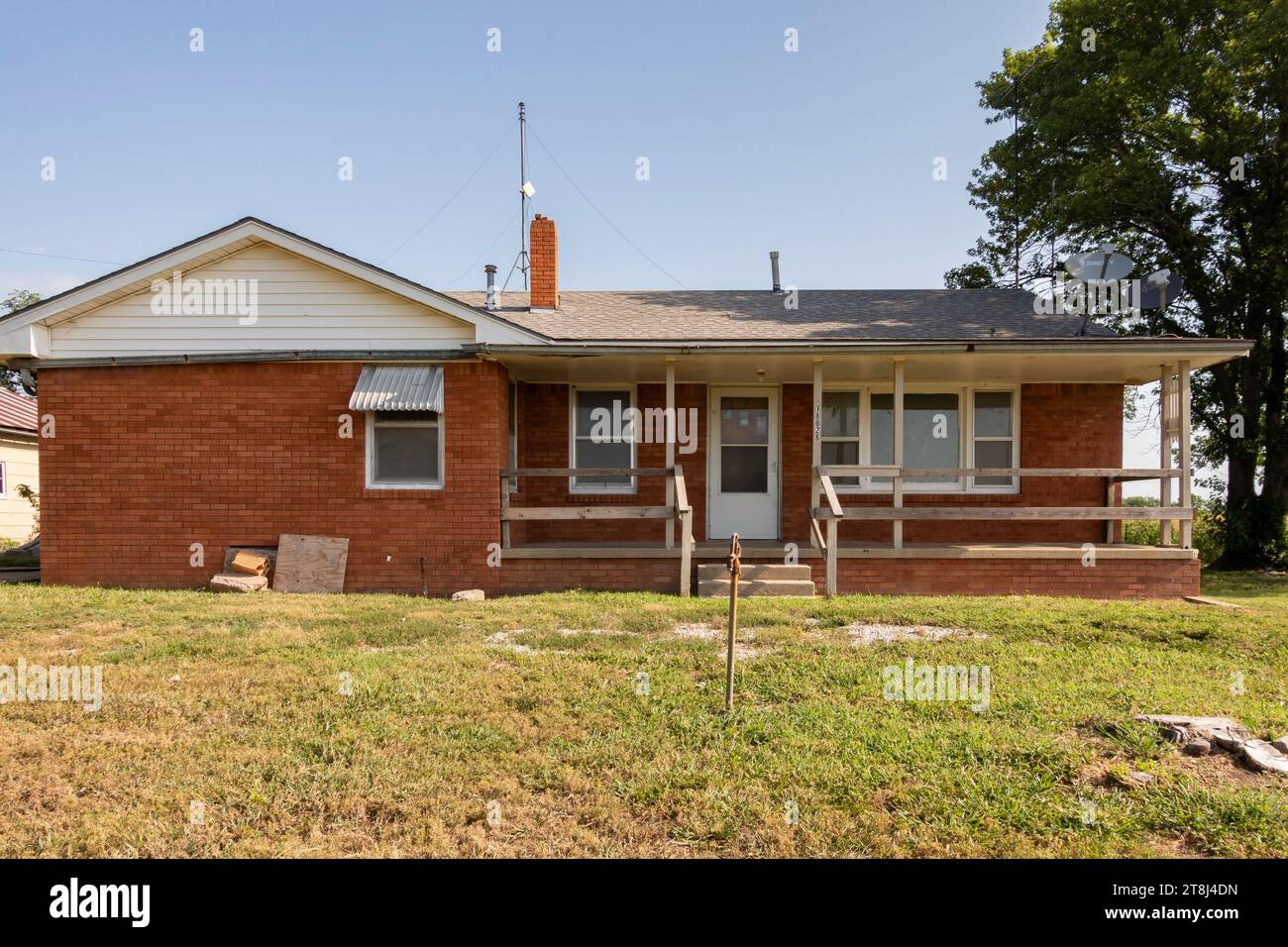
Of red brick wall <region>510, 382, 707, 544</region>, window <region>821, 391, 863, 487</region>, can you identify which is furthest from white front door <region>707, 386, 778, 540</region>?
window <region>821, 391, 863, 487</region>

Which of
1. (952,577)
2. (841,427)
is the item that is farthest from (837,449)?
(952,577)

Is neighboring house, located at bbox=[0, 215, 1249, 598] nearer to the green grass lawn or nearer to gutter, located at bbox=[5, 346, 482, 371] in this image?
gutter, located at bbox=[5, 346, 482, 371]

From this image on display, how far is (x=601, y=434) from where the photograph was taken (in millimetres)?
11031

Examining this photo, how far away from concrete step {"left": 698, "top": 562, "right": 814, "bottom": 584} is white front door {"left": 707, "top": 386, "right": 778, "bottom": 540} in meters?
2.15

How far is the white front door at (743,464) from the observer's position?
11117 millimetres

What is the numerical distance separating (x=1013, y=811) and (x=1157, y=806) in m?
0.69

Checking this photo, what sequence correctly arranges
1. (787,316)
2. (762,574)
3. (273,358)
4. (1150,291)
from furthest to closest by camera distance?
(787,316)
(1150,291)
(273,358)
(762,574)

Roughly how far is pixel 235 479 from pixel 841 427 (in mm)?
8503

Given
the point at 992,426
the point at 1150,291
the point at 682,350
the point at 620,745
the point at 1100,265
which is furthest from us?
the point at 992,426

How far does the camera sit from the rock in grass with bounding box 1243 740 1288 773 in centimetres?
376

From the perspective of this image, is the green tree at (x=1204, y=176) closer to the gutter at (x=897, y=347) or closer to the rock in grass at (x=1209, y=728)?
the gutter at (x=897, y=347)

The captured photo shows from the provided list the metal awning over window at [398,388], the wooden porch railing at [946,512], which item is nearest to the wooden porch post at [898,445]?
the wooden porch railing at [946,512]

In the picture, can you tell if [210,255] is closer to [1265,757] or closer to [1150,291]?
[1265,757]

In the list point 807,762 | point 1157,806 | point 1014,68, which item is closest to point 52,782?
point 807,762
